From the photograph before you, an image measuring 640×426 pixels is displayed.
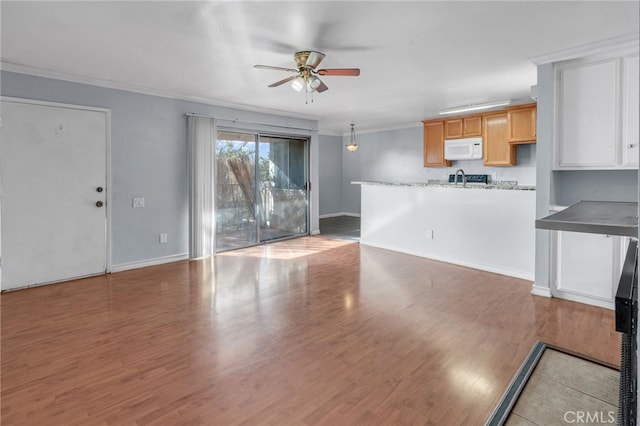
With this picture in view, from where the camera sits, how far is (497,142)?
6391 mm

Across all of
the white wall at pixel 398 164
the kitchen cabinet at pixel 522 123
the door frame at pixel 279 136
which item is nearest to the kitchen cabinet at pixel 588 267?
the kitchen cabinet at pixel 522 123

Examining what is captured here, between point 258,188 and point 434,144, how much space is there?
151 inches

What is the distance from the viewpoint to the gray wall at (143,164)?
14.5 feet

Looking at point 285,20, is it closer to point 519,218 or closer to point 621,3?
point 621,3

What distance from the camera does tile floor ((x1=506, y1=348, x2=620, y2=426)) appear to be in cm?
186

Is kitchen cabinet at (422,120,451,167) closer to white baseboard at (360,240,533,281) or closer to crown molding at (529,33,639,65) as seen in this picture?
white baseboard at (360,240,533,281)

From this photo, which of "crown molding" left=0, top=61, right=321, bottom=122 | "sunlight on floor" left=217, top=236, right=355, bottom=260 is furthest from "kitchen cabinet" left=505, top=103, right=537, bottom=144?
"crown molding" left=0, top=61, right=321, bottom=122

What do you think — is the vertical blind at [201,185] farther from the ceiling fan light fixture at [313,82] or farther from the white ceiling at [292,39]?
the ceiling fan light fixture at [313,82]

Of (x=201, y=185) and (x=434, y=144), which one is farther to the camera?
(x=434, y=144)

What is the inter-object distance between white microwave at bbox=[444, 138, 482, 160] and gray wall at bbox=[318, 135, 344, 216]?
341 centimetres

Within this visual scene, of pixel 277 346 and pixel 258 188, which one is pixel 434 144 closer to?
pixel 258 188

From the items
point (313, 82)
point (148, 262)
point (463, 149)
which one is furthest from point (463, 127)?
point (148, 262)

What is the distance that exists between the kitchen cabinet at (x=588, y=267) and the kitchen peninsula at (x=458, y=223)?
2.13 feet

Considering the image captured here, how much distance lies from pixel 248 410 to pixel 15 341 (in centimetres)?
212
